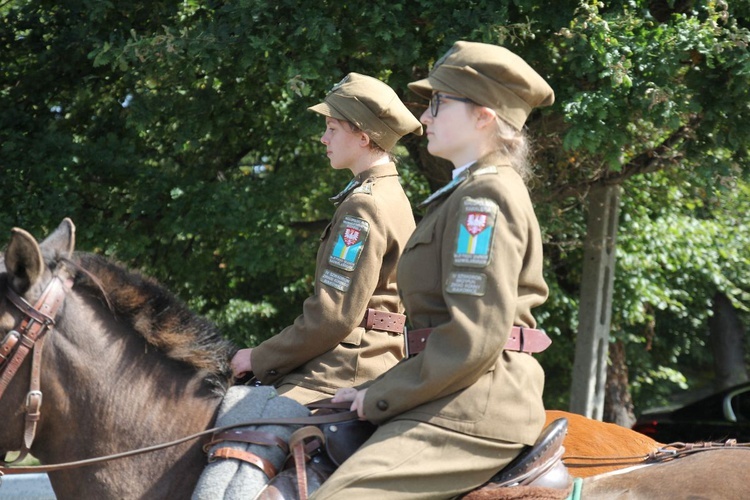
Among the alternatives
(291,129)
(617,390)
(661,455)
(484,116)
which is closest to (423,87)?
(484,116)

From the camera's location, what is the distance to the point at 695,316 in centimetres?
1345

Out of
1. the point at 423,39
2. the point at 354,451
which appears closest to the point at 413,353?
the point at 354,451

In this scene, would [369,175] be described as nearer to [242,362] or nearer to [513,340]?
[242,362]

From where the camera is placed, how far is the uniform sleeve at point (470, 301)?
2.58 metres

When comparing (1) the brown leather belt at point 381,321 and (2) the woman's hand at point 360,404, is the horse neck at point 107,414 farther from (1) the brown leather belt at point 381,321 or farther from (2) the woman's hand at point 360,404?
(1) the brown leather belt at point 381,321

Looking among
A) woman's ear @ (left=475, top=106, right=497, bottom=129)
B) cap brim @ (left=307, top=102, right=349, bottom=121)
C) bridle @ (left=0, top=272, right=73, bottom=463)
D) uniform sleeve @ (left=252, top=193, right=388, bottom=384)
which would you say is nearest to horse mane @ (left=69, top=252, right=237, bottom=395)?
bridle @ (left=0, top=272, right=73, bottom=463)

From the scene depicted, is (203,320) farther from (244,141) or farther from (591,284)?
(591,284)

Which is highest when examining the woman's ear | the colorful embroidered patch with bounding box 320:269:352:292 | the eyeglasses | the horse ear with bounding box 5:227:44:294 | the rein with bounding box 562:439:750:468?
the eyeglasses

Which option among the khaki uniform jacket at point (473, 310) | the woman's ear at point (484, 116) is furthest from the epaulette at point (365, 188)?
the woman's ear at point (484, 116)

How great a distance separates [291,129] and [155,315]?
5265 millimetres

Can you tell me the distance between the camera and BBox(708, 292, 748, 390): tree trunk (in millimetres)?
15992

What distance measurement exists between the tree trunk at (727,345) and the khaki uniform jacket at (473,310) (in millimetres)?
14188

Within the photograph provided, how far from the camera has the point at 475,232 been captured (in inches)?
104

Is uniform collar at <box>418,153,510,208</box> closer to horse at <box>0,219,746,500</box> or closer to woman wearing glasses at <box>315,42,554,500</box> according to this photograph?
woman wearing glasses at <box>315,42,554,500</box>
